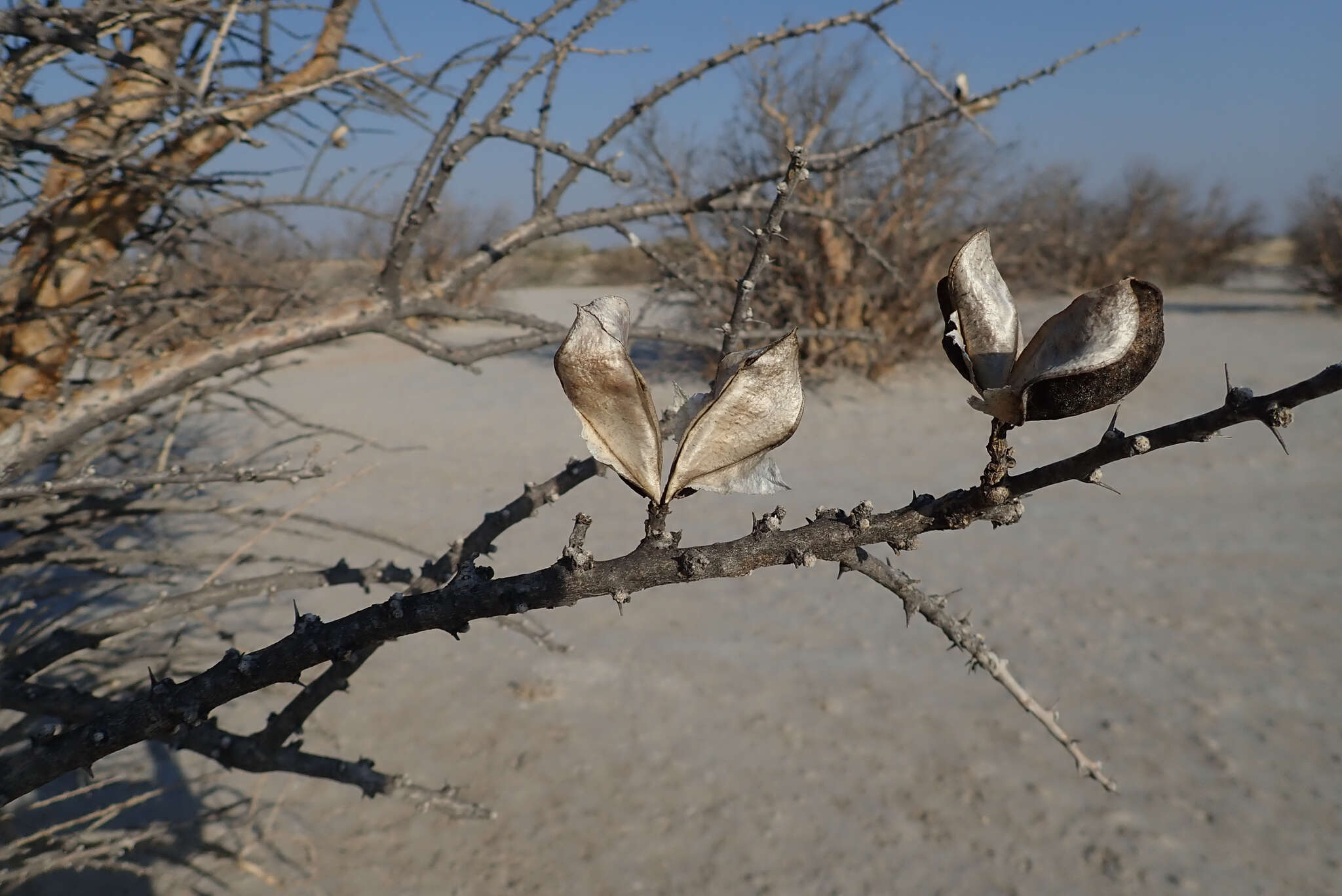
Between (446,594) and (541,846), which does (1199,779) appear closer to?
(541,846)

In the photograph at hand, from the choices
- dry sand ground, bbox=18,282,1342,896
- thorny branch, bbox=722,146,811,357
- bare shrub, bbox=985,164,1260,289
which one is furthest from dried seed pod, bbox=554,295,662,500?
bare shrub, bbox=985,164,1260,289

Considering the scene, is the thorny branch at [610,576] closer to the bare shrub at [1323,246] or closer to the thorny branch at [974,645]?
the thorny branch at [974,645]

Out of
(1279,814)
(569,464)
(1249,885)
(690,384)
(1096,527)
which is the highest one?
(690,384)

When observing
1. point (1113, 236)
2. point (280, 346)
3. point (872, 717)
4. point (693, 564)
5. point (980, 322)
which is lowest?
point (693, 564)

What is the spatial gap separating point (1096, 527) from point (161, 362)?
4900mm

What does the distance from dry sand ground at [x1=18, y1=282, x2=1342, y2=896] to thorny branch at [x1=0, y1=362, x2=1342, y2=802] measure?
1703mm

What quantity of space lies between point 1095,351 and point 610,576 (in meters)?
0.32

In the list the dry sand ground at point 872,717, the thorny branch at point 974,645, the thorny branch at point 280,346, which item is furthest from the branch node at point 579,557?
the dry sand ground at point 872,717

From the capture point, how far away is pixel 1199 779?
286 cm

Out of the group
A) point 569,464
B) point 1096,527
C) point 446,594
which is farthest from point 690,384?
point 446,594

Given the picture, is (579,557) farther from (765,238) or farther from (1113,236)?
(1113,236)

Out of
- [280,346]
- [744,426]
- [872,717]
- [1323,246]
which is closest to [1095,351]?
[744,426]

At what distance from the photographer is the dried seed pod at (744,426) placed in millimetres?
488

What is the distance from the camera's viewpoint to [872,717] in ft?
10.7
